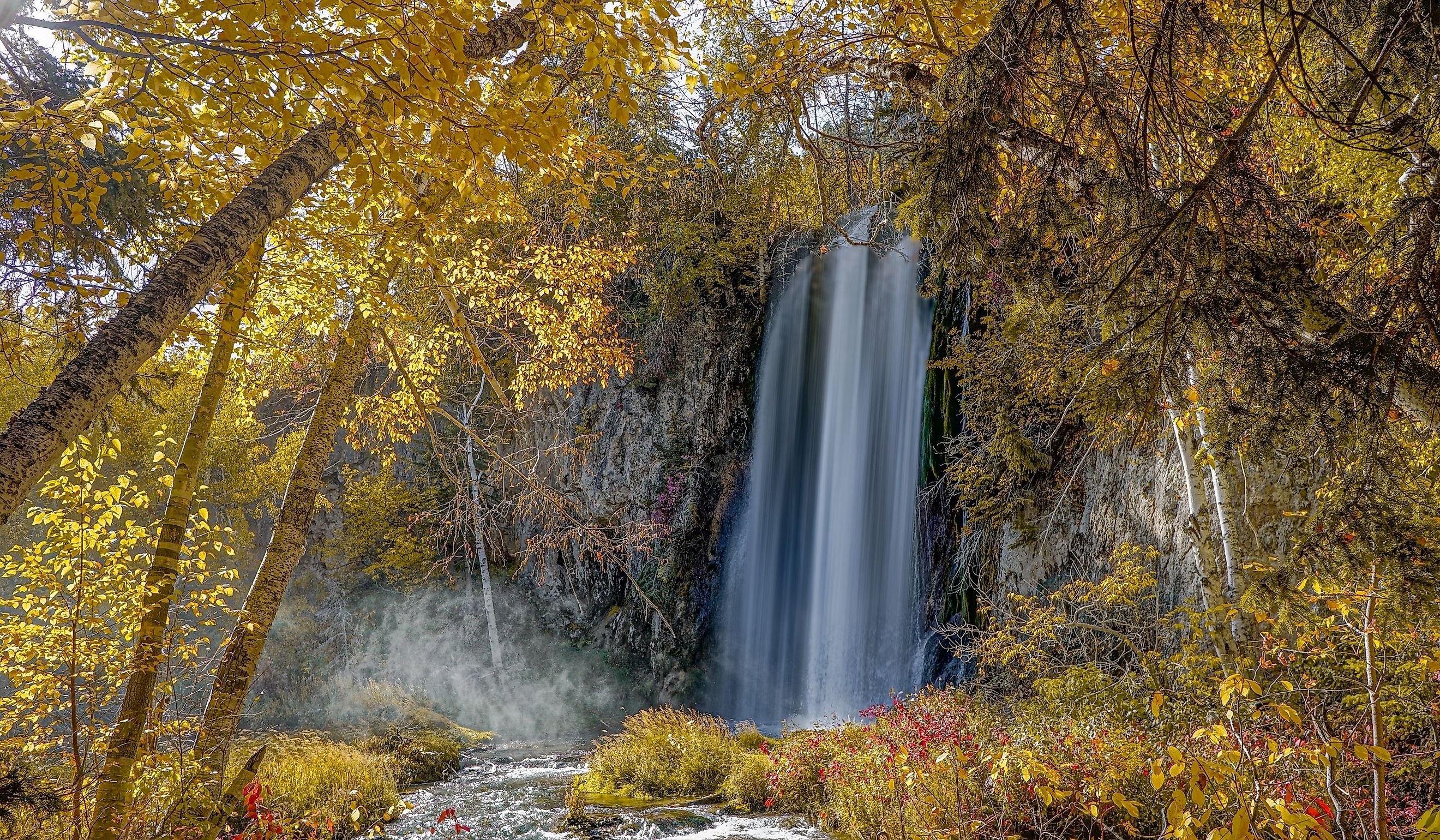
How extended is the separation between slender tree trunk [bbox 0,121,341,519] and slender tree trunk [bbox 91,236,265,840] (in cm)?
87

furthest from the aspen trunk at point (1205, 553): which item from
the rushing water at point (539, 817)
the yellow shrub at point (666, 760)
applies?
the yellow shrub at point (666, 760)

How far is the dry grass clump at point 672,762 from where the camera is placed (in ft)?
23.5

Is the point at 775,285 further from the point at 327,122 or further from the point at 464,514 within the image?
the point at 327,122

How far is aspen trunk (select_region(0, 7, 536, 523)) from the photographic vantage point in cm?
142

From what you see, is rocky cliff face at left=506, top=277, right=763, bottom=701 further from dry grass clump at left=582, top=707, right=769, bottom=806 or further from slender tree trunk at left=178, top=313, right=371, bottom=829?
slender tree trunk at left=178, top=313, right=371, bottom=829

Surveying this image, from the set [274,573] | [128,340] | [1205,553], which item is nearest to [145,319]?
[128,340]

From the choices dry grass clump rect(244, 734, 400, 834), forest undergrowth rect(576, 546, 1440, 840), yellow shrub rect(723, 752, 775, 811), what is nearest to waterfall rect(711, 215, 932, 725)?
forest undergrowth rect(576, 546, 1440, 840)

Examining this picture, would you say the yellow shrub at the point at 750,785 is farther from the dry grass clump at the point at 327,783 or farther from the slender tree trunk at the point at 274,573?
the slender tree trunk at the point at 274,573

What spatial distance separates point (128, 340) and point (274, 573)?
2.75 meters

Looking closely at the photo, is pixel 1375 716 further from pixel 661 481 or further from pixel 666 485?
pixel 661 481

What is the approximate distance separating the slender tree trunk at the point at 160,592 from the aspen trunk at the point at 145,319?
2.53ft

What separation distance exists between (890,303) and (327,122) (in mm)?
10475

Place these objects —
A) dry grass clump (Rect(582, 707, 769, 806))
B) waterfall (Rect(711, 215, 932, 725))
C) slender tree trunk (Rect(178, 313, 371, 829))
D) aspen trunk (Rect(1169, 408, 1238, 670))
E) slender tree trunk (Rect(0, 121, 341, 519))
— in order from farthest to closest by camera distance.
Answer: waterfall (Rect(711, 215, 932, 725)) → dry grass clump (Rect(582, 707, 769, 806)) → aspen trunk (Rect(1169, 408, 1238, 670)) → slender tree trunk (Rect(178, 313, 371, 829)) → slender tree trunk (Rect(0, 121, 341, 519))

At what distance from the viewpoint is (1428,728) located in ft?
12.4
